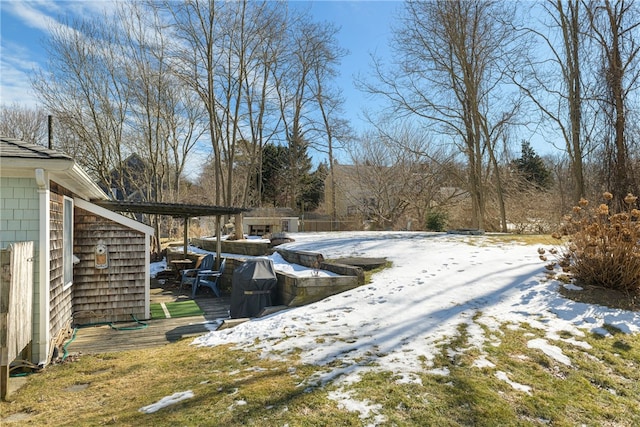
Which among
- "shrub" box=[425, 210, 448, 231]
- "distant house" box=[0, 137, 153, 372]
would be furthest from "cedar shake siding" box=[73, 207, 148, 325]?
"shrub" box=[425, 210, 448, 231]

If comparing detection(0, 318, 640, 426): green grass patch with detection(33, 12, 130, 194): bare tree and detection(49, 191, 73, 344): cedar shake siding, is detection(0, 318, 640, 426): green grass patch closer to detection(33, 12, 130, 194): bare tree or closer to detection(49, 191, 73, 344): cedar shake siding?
detection(49, 191, 73, 344): cedar shake siding

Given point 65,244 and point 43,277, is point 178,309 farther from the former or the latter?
point 43,277

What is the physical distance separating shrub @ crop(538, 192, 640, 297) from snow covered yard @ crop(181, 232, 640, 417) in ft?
1.69

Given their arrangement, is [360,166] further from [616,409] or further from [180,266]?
[616,409]

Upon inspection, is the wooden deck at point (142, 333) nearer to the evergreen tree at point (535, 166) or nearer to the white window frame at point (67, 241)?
the white window frame at point (67, 241)

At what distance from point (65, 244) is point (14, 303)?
242 centimetres

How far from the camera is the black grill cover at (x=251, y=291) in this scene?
6629 millimetres

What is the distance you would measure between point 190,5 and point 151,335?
39.4ft

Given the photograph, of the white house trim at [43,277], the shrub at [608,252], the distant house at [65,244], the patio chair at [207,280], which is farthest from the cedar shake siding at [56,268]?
the shrub at [608,252]

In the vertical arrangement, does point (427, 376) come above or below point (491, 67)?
below

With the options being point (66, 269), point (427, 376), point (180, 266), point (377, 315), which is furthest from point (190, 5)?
point (427, 376)

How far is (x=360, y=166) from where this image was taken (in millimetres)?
24391

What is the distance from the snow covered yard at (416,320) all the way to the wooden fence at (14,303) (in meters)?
1.91

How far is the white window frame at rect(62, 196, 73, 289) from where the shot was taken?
5.84 metres
